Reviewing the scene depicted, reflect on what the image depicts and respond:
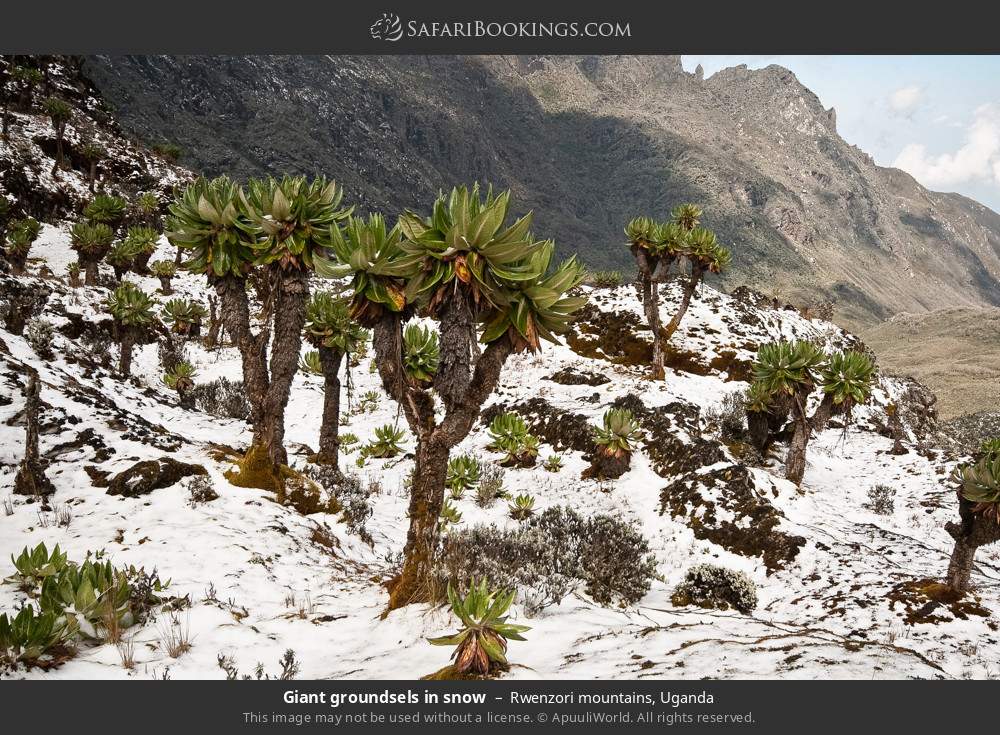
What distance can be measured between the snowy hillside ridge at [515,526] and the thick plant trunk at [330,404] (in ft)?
2.38

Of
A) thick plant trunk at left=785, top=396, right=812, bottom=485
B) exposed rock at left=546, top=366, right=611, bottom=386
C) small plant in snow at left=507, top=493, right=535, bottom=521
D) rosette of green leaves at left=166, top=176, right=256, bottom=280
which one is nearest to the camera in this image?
rosette of green leaves at left=166, top=176, right=256, bottom=280

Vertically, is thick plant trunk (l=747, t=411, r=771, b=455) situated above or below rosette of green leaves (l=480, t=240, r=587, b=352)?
below

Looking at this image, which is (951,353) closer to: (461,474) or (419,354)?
(461,474)

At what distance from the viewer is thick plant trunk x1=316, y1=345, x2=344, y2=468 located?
12.5 metres

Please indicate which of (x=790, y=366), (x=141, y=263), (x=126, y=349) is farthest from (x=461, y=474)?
(x=141, y=263)

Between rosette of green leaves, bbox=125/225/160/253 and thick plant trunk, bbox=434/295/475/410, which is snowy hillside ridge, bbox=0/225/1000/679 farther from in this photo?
rosette of green leaves, bbox=125/225/160/253

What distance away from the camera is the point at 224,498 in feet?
27.7

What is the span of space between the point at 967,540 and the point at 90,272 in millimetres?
29180

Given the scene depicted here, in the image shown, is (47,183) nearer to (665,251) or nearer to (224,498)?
(224,498)

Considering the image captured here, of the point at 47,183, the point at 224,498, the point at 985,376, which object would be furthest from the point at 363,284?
the point at 985,376

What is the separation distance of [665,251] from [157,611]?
20.6 meters

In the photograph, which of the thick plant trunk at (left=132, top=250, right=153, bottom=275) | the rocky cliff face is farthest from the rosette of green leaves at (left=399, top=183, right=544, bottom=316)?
the rocky cliff face

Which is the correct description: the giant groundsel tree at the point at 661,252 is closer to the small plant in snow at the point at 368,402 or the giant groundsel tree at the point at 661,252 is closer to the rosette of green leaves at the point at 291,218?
the small plant in snow at the point at 368,402

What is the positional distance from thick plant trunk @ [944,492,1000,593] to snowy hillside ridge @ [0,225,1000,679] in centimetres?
36
